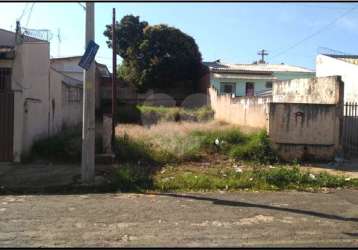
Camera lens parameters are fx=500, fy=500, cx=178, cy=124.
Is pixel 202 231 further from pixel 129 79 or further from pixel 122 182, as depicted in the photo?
pixel 129 79

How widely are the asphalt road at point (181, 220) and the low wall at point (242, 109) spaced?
7.54 metres

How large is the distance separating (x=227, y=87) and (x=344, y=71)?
1604cm

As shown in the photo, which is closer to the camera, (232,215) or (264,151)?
(232,215)

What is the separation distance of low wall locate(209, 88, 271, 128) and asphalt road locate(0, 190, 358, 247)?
24.7 feet

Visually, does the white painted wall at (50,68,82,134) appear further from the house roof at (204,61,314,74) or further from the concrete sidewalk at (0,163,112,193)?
the house roof at (204,61,314,74)

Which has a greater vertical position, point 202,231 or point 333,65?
point 333,65

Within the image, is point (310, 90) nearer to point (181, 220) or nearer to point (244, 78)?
point (181, 220)

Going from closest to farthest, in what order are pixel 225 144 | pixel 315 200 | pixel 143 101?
pixel 315 200 → pixel 225 144 → pixel 143 101

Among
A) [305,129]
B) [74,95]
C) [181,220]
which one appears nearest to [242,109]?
[74,95]

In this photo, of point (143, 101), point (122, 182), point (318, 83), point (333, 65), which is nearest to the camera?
point (122, 182)

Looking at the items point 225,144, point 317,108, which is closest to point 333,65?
point 317,108

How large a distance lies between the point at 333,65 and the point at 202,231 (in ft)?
76.1

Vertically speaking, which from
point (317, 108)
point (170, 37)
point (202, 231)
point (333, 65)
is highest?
point (170, 37)

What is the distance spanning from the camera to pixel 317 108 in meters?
16.0
